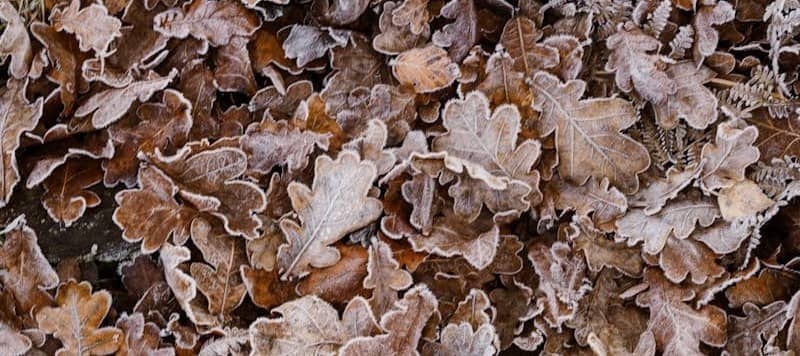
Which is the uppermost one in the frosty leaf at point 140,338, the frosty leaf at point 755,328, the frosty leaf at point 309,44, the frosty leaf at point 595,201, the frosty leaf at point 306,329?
the frosty leaf at point 309,44

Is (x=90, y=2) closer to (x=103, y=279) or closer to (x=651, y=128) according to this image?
(x=103, y=279)

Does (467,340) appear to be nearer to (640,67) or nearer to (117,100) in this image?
(640,67)

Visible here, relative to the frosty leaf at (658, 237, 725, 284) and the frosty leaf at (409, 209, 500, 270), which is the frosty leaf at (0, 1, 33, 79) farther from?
the frosty leaf at (658, 237, 725, 284)

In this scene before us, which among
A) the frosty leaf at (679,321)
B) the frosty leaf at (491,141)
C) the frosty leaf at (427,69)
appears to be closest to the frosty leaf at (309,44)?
the frosty leaf at (427,69)

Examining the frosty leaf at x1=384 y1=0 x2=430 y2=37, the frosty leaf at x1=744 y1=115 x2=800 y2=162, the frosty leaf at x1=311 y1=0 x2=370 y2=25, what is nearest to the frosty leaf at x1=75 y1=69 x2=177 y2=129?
the frosty leaf at x1=311 y1=0 x2=370 y2=25

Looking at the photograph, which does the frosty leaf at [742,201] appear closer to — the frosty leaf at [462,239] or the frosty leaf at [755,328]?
the frosty leaf at [755,328]
